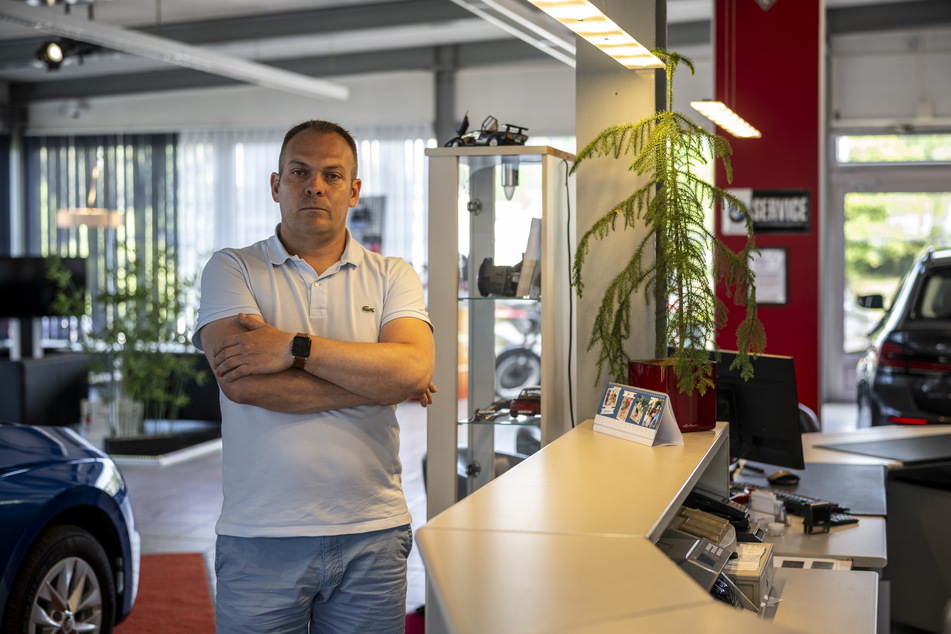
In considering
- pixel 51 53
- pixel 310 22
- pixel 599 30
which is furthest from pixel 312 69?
pixel 599 30

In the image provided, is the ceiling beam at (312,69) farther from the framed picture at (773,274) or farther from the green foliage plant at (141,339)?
the framed picture at (773,274)

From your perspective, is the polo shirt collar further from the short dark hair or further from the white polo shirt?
the short dark hair

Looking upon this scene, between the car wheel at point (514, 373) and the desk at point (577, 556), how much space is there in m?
0.79

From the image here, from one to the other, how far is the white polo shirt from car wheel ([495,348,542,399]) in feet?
3.34

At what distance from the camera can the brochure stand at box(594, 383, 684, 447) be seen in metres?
2.50

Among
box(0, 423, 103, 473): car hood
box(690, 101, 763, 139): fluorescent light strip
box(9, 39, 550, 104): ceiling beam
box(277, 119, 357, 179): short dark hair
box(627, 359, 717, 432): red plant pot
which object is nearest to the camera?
box(277, 119, 357, 179): short dark hair

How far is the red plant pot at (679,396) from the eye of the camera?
271 centimetres

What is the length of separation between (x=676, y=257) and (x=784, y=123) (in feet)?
14.1

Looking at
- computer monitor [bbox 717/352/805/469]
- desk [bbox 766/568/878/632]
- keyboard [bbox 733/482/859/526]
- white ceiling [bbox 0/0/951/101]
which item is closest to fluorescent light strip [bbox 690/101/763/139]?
computer monitor [bbox 717/352/805/469]

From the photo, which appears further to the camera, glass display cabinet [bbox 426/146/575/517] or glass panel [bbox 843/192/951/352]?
glass panel [bbox 843/192/951/352]

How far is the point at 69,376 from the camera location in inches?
346

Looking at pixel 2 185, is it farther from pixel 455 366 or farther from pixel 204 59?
pixel 455 366

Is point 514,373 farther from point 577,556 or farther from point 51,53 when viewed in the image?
point 51,53

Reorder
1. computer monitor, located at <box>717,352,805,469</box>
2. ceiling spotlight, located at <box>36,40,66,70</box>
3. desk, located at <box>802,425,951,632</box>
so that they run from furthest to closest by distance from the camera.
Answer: ceiling spotlight, located at <box>36,40,66,70</box> → desk, located at <box>802,425,951,632</box> → computer monitor, located at <box>717,352,805,469</box>
